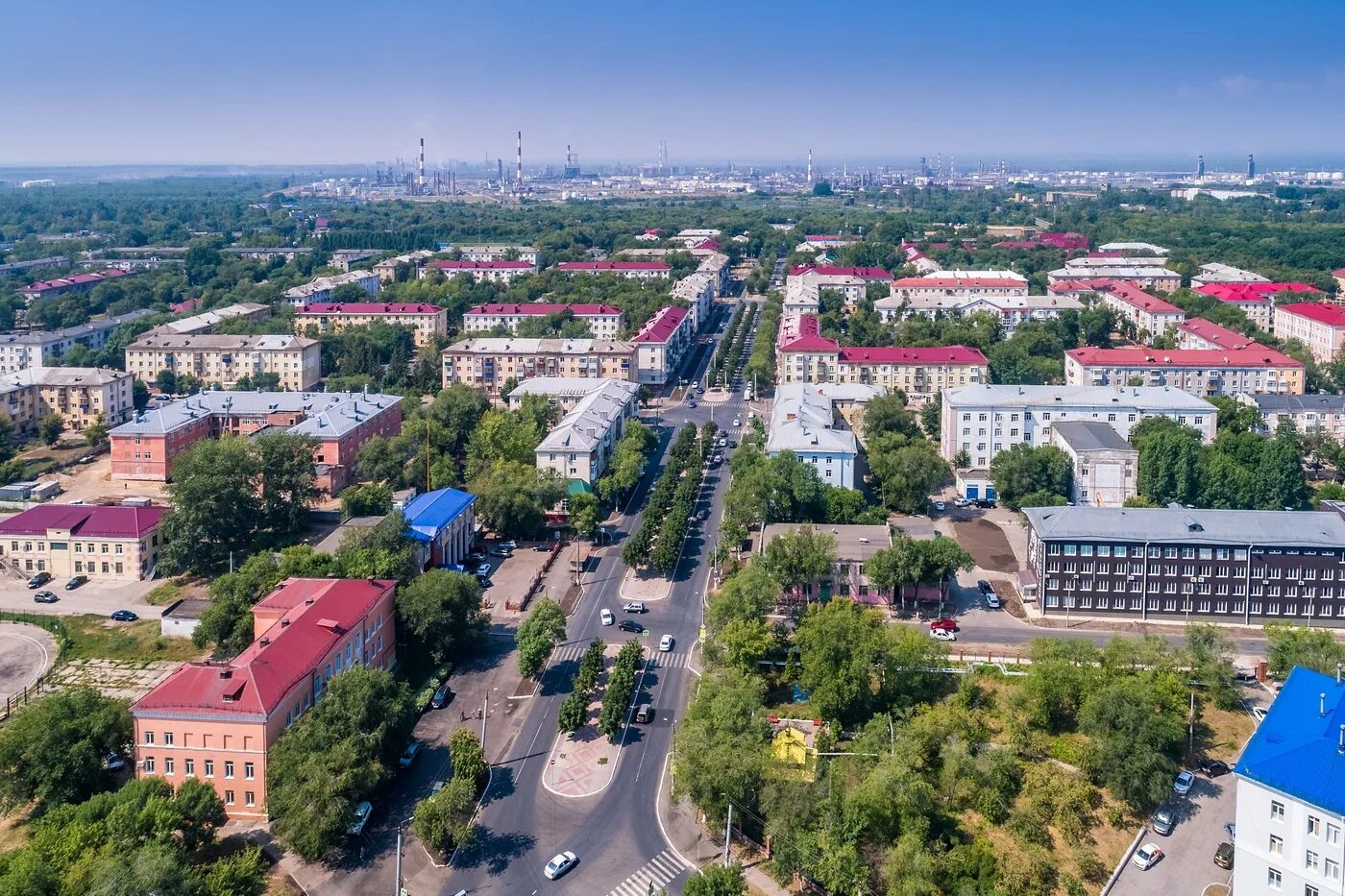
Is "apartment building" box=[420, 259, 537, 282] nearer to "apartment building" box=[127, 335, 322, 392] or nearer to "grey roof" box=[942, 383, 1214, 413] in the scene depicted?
"apartment building" box=[127, 335, 322, 392]

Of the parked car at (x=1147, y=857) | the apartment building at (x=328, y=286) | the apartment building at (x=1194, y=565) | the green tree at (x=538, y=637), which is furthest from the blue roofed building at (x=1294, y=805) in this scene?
the apartment building at (x=328, y=286)

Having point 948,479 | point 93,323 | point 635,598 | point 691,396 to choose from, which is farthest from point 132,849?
point 93,323

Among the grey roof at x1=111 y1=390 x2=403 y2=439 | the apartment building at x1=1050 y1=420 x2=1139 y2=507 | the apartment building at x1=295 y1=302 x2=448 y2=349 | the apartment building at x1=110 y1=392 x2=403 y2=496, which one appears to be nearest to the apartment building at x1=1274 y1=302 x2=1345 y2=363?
the apartment building at x1=1050 y1=420 x2=1139 y2=507

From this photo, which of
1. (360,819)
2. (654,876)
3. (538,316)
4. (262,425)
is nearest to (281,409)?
(262,425)

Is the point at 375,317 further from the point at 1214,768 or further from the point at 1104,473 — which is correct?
the point at 1214,768

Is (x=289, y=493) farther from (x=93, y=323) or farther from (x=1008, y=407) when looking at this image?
(x=93, y=323)

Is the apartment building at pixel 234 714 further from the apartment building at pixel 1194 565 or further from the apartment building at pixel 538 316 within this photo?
the apartment building at pixel 538 316
